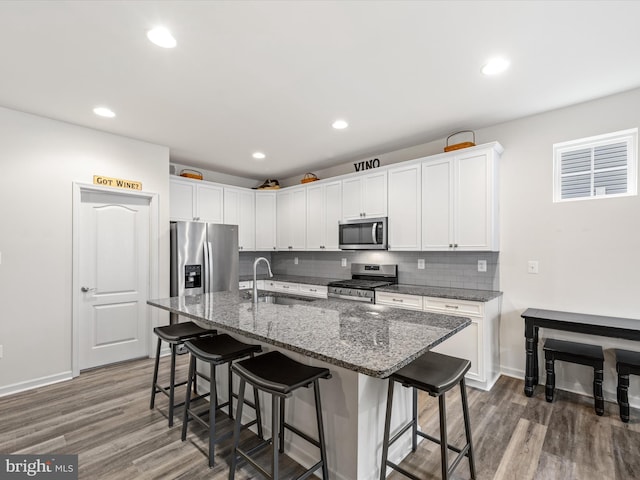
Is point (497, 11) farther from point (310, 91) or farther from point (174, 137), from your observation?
point (174, 137)

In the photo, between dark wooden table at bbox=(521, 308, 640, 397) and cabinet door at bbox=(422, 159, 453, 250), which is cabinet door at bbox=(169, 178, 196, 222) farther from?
dark wooden table at bbox=(521, 308, 640, 397)

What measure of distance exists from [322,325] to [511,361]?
251 cm

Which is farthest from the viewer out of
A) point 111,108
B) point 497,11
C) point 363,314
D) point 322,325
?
point 111,108

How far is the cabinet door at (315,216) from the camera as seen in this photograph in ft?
15.6

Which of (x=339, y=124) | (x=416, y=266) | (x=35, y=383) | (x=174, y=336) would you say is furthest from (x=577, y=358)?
(x=35, y=383)

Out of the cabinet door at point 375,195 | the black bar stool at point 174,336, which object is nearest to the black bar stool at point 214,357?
the black bar stool at point 174,336

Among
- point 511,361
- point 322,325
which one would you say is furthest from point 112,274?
point 511,361

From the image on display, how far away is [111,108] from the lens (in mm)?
2881

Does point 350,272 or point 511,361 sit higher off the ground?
point 350,272

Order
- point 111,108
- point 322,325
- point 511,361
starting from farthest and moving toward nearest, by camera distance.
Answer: point 511,361
point 111,108
point 322,325

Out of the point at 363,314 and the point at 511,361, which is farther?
the point at 511,361

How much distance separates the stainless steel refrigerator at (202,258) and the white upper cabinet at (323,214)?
1172 millimetres

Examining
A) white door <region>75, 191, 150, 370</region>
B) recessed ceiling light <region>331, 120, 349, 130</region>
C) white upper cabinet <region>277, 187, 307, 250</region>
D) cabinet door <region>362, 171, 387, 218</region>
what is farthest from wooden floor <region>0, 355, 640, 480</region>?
white upper cabinet <region>277, 187, 307, 250</region>

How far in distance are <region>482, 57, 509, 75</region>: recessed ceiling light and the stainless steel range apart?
7.73ft
